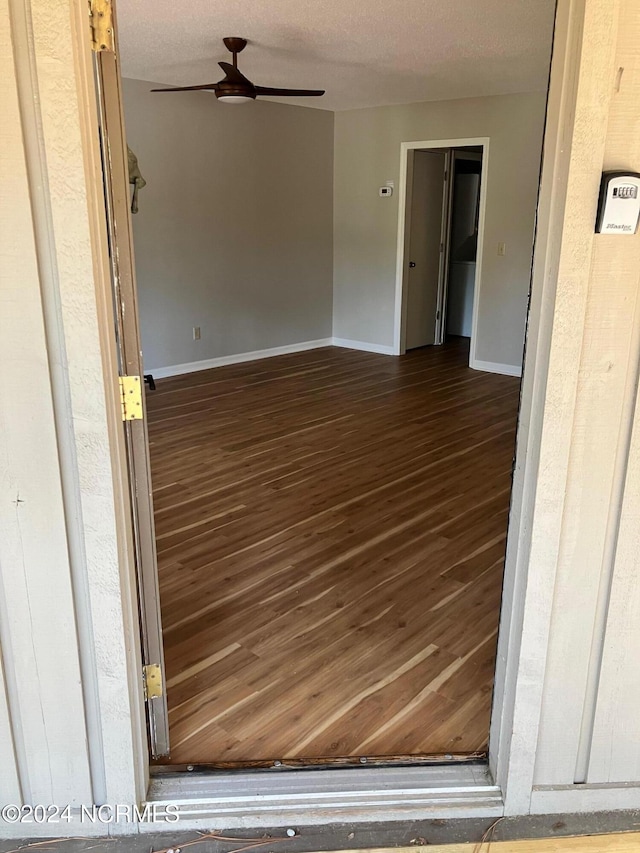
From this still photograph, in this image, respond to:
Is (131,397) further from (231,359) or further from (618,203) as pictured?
(231,359)

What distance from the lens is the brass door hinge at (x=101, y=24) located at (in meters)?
1.29

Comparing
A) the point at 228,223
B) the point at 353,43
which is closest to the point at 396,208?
the point at 228,223

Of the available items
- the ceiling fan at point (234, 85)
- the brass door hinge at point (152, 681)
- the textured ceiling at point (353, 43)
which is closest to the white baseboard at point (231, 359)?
the textured ceiling at point (353, 43)

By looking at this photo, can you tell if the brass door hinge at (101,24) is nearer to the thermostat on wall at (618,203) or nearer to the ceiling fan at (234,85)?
the thermostat on wall at (618,203)

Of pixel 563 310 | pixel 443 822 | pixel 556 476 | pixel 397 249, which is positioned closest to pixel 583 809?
pixel 443 822

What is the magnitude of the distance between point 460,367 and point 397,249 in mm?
1464

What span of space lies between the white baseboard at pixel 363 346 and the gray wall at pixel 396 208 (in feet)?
0.19

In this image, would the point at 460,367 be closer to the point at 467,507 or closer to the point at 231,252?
the point at 231,252

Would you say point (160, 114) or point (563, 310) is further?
point (160, 114)

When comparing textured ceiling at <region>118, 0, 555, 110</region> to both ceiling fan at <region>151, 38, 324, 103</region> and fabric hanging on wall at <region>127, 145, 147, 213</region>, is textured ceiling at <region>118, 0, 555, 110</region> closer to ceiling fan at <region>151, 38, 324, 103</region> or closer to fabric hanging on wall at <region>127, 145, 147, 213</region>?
ceiling fan at <region>151, 38, 324, 103</region>

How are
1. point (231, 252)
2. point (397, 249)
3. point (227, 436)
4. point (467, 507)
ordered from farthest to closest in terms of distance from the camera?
1. point (397, 249)
2. point (231, 252)
3. point (227, 436)
4. point (467, 507)

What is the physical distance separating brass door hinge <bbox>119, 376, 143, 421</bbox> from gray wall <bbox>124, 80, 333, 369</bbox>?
181 inches

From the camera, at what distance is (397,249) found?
7102 millimetres

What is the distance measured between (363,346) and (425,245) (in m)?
1.33
